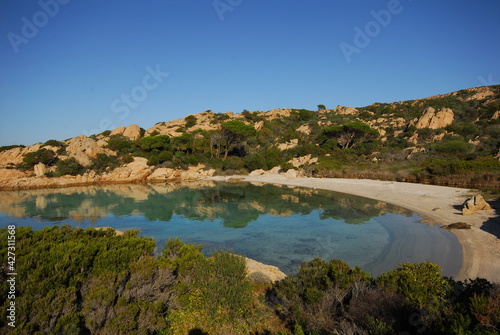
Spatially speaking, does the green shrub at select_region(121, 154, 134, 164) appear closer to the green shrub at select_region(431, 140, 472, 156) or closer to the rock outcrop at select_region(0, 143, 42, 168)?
the rock outcrop at select_region(0, 143, 42, 168)

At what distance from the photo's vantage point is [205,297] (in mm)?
4656

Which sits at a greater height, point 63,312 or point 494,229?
point 63,312

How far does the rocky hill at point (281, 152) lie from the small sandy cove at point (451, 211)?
513 cm

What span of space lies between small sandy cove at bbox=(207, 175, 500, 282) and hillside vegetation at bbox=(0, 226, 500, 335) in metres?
4.14

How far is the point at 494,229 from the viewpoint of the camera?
1021cm

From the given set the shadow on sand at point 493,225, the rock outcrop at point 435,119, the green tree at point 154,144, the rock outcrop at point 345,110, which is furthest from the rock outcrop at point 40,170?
the rock outcrop at point 345,110

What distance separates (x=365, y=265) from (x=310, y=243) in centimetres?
269

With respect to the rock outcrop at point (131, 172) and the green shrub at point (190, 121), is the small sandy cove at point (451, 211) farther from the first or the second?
the green shrub at point (190, 121)

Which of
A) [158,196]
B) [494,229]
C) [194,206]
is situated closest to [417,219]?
[494,229]

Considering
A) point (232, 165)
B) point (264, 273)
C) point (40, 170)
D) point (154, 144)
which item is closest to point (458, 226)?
point (264, 273)

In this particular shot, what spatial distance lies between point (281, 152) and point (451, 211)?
3036cm

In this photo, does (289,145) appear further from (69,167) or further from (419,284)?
(419,284)

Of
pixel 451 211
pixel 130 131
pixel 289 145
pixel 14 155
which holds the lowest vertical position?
pixel 451 211

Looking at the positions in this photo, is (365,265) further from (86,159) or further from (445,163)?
(86,159)
